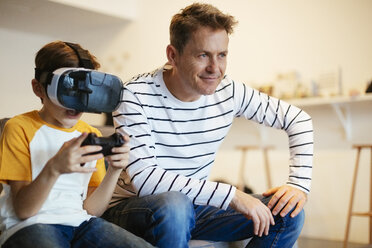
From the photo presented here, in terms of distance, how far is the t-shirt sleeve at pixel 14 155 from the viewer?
979mm

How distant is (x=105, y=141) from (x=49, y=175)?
0.14m

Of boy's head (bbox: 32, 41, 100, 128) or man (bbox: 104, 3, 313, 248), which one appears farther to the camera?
man (bbox: 104, 3, 313, 248)

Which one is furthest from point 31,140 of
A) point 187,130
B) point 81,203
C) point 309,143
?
point 309,143

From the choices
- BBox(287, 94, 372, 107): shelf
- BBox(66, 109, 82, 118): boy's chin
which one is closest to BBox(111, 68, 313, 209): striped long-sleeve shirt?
BBox(66, 109, 82, 118): boy's chin

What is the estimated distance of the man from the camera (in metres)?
1.20

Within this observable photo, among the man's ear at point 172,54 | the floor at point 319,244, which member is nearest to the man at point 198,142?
the man's ear at point 172,54

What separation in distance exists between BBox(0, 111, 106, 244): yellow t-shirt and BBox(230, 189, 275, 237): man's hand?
404 mm

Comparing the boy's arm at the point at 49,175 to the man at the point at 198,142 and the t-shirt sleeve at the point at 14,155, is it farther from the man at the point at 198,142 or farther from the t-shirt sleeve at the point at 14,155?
the man at the point at 198,142

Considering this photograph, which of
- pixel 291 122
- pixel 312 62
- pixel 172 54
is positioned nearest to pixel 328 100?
pixel 312 62

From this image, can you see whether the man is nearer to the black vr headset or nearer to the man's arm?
the man's arm

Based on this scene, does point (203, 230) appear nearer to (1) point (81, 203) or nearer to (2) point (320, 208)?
(1) point (81, 203)

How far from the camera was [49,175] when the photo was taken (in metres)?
0.90

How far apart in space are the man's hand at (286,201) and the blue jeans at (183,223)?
2cm

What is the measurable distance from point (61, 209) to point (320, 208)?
2874 mm
